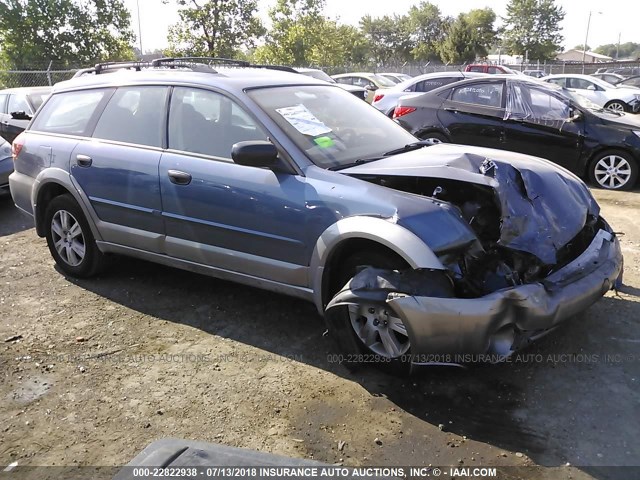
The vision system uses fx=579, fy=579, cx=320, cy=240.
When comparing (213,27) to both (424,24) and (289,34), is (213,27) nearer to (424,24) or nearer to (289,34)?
(289,34)

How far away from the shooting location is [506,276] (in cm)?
331

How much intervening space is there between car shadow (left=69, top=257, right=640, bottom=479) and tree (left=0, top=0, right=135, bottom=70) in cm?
2769

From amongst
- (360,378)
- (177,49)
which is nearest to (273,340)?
(360,378)

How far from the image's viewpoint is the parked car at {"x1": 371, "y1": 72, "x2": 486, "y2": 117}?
1095cm

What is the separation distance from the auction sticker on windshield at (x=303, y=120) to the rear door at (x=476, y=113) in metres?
5.22

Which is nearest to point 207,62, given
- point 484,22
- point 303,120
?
point 303,120

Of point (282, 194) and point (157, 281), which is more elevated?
point (282, 194)

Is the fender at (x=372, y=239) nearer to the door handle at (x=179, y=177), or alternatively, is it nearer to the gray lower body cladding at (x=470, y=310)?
the gray lower body cladding at (x=470, y=310)

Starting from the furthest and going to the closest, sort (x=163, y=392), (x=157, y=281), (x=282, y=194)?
(x=157, y=281)
(x=282, y=194)
(x=163, y=392)

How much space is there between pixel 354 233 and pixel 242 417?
1.21 m

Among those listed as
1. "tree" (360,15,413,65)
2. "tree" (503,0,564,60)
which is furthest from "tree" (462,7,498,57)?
"tree" (360,15,413,65)

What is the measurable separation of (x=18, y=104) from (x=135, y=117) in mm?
7027

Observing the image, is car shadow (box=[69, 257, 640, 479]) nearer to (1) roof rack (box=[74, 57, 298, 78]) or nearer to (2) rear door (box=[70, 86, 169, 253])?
(2) rear door (box=[70, 86, 169, 253])

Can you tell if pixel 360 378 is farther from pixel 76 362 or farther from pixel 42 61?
pixel 42 61
